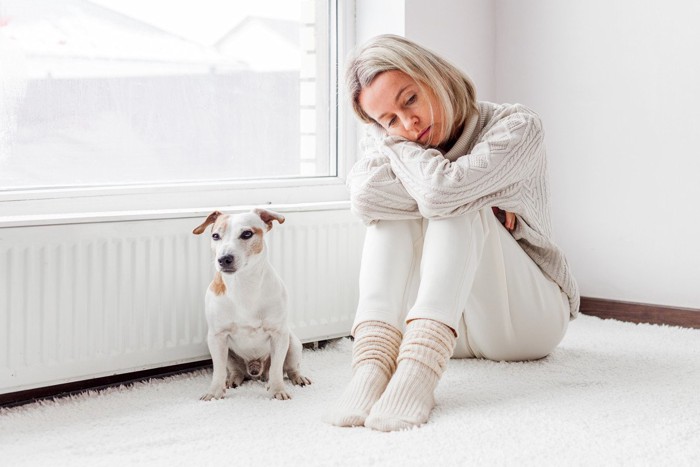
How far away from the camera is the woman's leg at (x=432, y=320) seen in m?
1.61

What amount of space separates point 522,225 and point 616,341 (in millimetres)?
725

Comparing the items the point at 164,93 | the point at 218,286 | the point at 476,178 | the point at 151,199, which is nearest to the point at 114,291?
the point at 218,286

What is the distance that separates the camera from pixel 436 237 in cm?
179

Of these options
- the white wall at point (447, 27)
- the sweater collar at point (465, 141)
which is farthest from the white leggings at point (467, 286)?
the white wall at point (447, 27)

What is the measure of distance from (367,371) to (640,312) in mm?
1457

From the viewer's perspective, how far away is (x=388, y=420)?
1.57 metres

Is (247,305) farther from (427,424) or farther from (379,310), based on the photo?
(427,424)

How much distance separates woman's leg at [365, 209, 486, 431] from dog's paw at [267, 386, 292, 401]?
0.35 meters

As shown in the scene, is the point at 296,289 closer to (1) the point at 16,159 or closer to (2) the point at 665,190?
(1) the point at 16,159

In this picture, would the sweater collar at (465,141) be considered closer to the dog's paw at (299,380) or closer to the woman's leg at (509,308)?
the woman's leg at (509,308)

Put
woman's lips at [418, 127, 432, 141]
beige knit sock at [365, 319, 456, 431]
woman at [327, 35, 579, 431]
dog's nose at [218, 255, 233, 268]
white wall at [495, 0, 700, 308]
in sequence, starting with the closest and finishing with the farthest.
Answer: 1. beige knit sock at [365, 319, 456, 431]
2. woman at [327, 35, 579, 431]
3. dog's nose at [218, 255, 233, 268]
4. woman's lips at [418, 127, 432, 141]
5. white wall at [495, 0, 700, 308]

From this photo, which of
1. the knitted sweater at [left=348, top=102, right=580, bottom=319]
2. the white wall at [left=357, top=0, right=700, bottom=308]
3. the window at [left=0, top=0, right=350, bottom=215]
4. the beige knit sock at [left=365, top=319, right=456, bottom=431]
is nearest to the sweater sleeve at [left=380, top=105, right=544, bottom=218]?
the knitted sweater at [left=348, top=102, right=580, bottom=319]

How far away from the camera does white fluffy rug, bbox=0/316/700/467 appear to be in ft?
4.80

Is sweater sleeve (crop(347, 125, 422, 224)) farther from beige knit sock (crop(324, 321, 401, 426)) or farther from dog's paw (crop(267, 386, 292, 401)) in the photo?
dog's paw (crop(267, 386, 292, 401))
